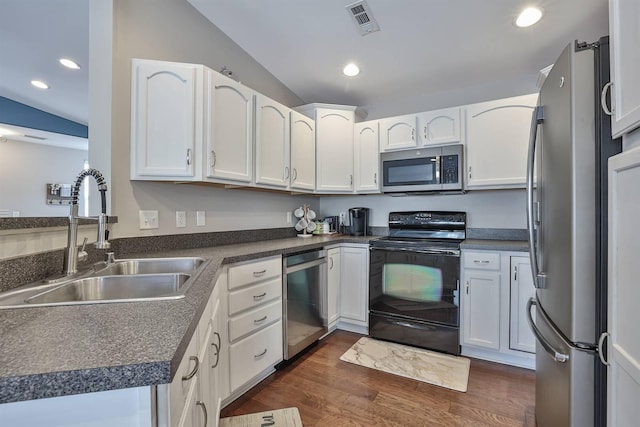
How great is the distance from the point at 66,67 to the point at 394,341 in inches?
159

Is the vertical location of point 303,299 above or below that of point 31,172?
below

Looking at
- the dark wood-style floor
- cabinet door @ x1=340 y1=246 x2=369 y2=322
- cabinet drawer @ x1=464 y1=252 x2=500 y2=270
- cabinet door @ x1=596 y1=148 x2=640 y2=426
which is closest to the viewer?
cabinet door @ x1=596 y1=148 x2=640 y2=426

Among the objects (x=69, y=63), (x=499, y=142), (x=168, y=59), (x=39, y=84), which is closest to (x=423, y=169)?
(x=499, y=142)

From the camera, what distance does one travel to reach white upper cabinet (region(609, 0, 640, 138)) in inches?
27.6

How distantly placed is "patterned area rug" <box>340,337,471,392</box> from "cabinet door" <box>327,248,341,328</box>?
1.07ft

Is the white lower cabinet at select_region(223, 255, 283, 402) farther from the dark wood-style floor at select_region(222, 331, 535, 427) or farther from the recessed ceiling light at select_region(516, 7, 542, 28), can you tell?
the recessed ceiling light at select_region(516, 7, 542, 28)

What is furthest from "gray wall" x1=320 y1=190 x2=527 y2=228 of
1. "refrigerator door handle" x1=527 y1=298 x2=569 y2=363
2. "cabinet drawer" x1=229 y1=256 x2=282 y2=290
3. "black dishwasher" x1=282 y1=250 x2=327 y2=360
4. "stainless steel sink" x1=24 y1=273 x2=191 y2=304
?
"stainless steel sink" x1=24 y1=273 x2=191 y2=304

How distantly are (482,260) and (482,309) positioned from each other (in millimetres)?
381


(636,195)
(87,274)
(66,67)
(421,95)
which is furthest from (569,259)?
(66,67)

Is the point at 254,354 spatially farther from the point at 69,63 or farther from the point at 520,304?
the point at 69,63

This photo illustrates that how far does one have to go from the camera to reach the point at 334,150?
3037mm

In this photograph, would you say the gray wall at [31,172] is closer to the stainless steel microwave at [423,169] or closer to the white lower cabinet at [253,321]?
the white lower cabinet at [253,321]

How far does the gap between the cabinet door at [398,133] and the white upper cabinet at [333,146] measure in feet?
1.16

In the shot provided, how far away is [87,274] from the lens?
47.6 inches
